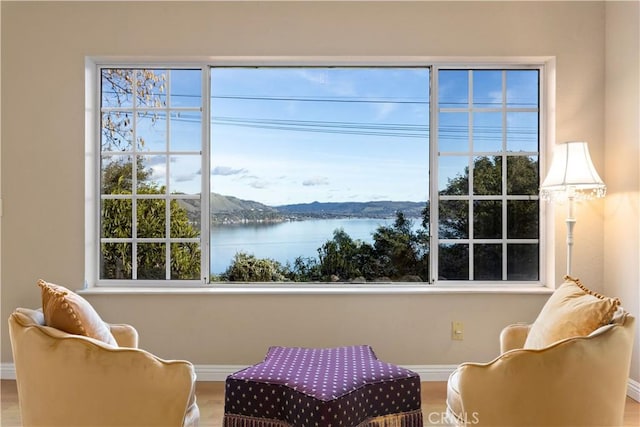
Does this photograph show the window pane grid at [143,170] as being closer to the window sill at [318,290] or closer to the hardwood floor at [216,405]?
the window sill at [318,290]

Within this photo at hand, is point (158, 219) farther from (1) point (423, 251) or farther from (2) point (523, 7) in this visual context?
(2) point (523, 7)

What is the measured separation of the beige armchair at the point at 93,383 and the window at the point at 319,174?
160 centimetres

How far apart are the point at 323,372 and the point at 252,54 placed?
218 centimetres

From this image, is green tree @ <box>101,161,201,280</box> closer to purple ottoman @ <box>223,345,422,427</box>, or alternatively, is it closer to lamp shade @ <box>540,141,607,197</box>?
purple ottoman @ <box>223,345,422,427</box>

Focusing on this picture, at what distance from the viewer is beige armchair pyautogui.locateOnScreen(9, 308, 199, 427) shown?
1.73 m

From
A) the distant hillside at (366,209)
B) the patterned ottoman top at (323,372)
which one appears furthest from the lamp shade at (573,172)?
the patterned ottoman top at (323,372)

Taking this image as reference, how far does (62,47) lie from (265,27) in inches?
55.4

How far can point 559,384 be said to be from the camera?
1713 millimetres

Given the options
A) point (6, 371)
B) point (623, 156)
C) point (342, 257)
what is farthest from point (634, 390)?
point (6, 371)

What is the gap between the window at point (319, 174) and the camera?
11.0 feet

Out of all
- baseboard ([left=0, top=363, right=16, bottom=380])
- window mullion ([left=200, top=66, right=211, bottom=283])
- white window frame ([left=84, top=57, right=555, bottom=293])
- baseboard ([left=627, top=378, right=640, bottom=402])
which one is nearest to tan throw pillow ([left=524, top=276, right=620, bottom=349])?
white window frame ([left=84, top=57, right=555, bottom=293])

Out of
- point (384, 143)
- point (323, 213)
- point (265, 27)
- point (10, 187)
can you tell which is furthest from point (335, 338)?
point (10, 187)

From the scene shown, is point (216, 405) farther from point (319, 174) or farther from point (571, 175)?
point (571, 175)

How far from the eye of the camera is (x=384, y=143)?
135 inches
